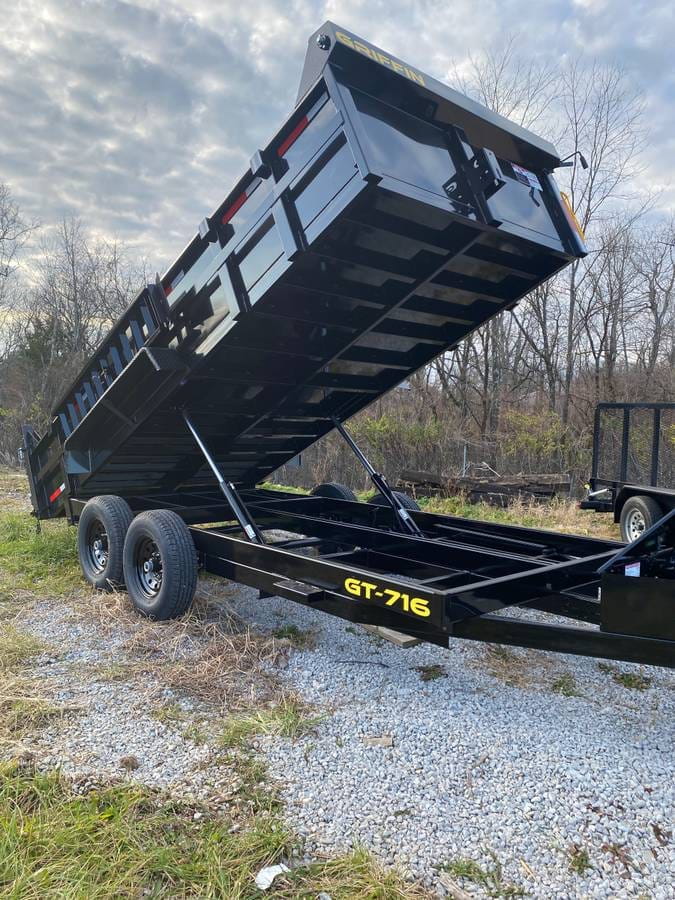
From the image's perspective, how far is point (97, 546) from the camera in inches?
215

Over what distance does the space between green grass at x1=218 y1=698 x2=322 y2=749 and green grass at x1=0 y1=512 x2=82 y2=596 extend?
2987mm

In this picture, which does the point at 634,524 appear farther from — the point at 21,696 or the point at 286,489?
the point at 21,696

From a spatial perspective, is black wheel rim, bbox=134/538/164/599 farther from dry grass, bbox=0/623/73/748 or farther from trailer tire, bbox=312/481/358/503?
trailer tire, bbox=312/481/358/503

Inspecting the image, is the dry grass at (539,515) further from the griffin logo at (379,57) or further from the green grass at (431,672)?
the griffin logo at (379,57)

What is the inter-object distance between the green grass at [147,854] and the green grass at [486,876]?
0.54 feet

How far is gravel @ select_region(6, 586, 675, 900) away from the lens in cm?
219

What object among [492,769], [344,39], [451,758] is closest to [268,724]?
[451,758]

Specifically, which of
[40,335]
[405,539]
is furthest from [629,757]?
[40,335]

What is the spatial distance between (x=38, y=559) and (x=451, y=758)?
5130mm

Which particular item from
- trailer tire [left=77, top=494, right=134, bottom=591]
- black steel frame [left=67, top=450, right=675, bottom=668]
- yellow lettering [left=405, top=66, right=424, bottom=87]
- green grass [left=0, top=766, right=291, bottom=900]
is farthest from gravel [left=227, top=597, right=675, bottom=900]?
yellow lettering [left=405, top=66, right=424, bottom=87]

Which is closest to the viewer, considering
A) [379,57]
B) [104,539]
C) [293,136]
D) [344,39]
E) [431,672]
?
[344,39]

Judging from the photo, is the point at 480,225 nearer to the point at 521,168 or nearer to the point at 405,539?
the point at 521,168

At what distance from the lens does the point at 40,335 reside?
2891 cm

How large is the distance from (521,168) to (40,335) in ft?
97.4
